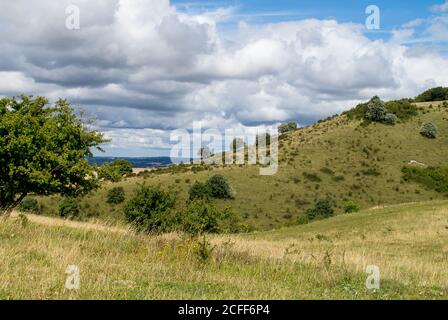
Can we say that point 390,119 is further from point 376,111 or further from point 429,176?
point 429,176

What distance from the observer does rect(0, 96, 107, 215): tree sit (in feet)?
85.4

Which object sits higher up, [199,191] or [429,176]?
[429,176]

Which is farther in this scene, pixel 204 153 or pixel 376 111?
pixel 204 153

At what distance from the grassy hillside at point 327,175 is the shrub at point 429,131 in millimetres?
896

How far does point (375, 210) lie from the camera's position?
152ft

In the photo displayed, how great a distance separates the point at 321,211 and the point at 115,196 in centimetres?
2836

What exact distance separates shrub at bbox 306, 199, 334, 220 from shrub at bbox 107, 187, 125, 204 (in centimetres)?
2576

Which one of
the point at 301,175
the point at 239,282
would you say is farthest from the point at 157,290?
the point at 301,175

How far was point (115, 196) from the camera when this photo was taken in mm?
67125

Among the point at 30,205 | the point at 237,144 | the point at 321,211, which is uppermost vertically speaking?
A: the point at 237,144

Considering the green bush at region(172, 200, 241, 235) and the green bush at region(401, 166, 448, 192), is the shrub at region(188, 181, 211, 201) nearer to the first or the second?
the green bush at region(172, 200, 241, 235)

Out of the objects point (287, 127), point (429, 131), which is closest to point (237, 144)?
point (287, 127)

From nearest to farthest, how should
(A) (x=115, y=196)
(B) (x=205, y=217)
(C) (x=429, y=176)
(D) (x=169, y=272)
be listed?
(D) (x=169, y=272) < (B) (x=205, y=217) < (A) (x=115, y=196) < (C) (x=429, y=176)
